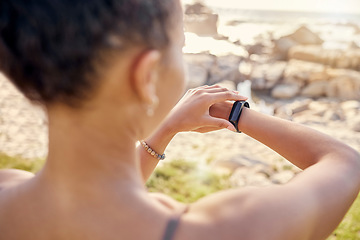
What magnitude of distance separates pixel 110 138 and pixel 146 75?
0.63ft

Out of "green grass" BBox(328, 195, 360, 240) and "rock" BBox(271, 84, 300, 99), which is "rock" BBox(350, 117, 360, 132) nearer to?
"rock" BBox(271, 84, 300, 99)

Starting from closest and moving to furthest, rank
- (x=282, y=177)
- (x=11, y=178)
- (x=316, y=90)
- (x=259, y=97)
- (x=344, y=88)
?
1. (x=11, y=178)
2. (x=282, y=177)
3. (x=344, y=88)
4. (x=316, y=90)
5. (x=259, y=97)

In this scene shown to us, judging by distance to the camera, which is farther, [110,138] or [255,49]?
[255,49]

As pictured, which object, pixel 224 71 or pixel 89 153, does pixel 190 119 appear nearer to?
pixel 89 153

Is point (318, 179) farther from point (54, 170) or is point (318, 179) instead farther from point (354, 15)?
point (354, 15)

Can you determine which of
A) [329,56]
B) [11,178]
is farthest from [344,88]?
[11,178]

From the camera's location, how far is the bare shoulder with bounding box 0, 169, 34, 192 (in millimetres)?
1134

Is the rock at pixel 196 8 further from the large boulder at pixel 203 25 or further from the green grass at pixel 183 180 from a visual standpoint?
A: the green grass at pixel 183 180

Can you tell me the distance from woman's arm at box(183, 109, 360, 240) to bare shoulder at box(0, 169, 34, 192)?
22.4 inches

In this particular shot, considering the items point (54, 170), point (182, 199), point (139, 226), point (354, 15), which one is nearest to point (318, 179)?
point (139, 226)

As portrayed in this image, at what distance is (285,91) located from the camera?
1538 cm

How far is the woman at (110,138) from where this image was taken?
0.79 meters

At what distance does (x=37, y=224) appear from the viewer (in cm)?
98

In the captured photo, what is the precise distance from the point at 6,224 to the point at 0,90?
9.60 metres
